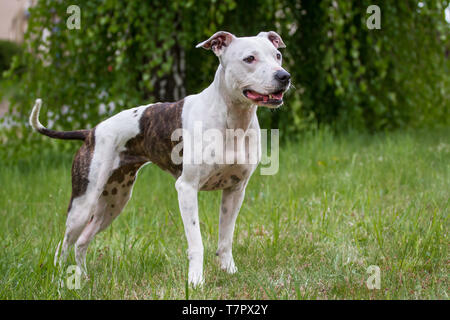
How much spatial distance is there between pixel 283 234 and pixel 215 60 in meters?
3.49

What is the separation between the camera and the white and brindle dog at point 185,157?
255 cm

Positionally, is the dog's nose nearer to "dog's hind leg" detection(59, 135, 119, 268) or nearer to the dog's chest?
the dog's chest

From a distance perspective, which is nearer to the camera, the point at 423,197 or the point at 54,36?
the point at 423,197

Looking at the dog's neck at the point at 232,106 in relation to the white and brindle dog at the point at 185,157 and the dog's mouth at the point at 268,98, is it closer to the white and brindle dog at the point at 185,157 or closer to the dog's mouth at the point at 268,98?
the white and brindle dog at the point at 185,157

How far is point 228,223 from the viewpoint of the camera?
2.93 meters

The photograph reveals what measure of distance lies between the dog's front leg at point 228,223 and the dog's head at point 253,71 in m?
0.60

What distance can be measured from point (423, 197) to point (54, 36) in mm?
4354

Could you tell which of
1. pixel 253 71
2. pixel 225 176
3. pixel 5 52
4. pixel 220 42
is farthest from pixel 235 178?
pixel 5 52

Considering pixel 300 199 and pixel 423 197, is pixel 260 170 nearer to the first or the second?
pixel 300 199

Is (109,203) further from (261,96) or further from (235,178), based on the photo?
(261,96)

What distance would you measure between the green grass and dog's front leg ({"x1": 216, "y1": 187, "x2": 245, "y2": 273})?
0.08m

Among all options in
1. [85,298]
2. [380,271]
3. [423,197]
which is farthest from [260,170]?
[85,298]

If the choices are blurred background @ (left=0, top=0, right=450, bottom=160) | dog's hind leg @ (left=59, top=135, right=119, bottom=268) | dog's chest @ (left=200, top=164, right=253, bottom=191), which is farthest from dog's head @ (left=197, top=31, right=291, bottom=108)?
blurred background @ (left=0, top=0, right=450, bottom=160)
